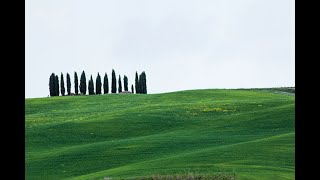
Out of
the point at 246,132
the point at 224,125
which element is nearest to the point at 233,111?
the point at 224,125

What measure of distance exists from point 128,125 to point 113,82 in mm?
42559

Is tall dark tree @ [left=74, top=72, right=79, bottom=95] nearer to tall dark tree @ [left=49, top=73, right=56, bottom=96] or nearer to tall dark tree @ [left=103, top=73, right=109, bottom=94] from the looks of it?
tall dark tree @ [left=49, top=73, right=56, bottom=96]

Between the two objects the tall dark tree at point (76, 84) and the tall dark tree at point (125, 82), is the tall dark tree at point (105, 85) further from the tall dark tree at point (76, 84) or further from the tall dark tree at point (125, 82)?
the tall dark tree at point (76, 84)

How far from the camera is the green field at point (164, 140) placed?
26.1 meters

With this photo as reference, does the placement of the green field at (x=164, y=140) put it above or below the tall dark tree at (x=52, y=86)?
below

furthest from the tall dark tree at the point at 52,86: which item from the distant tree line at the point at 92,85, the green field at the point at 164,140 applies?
the green field at the point at 164,140

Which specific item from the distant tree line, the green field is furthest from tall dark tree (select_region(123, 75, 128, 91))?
the green field

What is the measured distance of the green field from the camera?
2612cm

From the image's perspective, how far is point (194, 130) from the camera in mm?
42312

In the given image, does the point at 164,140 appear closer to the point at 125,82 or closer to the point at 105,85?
the point at 105,85

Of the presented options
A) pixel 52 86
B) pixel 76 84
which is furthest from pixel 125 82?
pixel 52 86

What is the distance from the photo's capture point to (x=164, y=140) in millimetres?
35938

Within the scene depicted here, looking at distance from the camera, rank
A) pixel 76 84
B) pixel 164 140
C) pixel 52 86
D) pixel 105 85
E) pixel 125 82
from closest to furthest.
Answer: pixel 164 140
pixel 105 85
pixel 52 86
pixel 125 82
pixel 76 84
